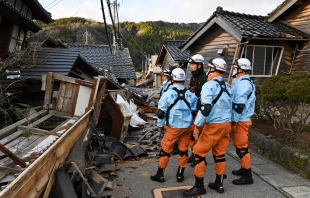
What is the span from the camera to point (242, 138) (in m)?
4.64

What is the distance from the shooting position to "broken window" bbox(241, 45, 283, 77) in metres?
9.34

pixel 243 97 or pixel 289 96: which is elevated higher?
pixel 289 96

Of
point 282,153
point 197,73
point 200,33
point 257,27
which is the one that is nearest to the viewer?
point 197,73

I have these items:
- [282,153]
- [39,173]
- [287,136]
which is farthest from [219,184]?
[39,173]

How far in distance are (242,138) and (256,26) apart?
6565 millimetres

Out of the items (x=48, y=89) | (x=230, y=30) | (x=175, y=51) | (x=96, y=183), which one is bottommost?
(x=96, y=183)

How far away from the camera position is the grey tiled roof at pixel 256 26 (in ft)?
28.6

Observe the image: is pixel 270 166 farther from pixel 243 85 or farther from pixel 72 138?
pixel 72 138

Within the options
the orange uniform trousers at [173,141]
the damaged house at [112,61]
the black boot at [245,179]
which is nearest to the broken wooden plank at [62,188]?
the orange uniform trousers at [173,141]

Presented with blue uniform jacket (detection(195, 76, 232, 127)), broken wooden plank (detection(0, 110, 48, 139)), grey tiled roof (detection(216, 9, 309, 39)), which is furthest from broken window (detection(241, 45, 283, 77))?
broken wooden plank (detection(0, 110, 48, 139))

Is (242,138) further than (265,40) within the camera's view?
No

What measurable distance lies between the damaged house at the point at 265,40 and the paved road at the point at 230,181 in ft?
15.1

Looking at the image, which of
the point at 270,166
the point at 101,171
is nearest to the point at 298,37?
the point at 270,166

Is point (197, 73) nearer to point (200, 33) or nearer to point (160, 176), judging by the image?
point (160, 176)
